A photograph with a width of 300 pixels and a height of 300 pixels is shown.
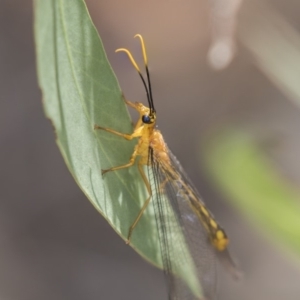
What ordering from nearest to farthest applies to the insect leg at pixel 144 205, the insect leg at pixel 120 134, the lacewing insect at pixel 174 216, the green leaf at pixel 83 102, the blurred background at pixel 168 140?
the green leaf at pixel 83 102 < the insect leg at pixel 120 134 < the insect leg at pixel 144 205 < the lacewing insect at pixel 174 216 < the blurred background at pixel 168 140

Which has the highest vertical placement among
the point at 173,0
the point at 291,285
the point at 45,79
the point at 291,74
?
the point at 173,0

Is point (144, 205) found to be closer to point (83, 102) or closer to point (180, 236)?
point (180, 236)

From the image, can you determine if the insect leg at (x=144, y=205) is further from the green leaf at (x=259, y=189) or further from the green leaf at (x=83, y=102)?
the green leaf at (x=259, y=189)

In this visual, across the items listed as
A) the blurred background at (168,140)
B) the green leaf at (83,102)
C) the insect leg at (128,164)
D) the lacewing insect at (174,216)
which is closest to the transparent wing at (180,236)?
the lacewing insect at (174,216)

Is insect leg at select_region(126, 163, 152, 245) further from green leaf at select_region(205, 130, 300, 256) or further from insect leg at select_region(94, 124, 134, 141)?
green leaf at select_region(205, 130, 300, 256)

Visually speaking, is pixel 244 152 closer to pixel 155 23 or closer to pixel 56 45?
pixel 155 23

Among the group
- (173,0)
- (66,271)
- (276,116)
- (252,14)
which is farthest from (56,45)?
(276,116)
